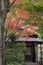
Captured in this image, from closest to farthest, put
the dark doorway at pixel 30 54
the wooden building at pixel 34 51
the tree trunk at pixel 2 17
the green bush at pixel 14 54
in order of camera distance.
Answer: the tree trunk at pixel 2 17, the green bush at pixel 14 54, the wooden building at pixel 34 51, the dark doorway at pixel 30 54

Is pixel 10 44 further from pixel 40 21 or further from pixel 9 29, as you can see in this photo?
pixel 40 21

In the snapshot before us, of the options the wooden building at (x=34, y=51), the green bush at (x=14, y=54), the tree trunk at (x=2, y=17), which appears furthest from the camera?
the wooden building at (x=34, y=51)

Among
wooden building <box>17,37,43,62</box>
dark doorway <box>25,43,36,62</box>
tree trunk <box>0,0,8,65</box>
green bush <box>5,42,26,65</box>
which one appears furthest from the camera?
dark doorway <box>25,43,36,62</box>

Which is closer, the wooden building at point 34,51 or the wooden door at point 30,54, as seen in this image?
the wooden building at point 34,51

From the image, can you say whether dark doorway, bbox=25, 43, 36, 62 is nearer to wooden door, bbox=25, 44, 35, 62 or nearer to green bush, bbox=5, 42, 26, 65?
wooden door, bbox=25, 44, 35, 62

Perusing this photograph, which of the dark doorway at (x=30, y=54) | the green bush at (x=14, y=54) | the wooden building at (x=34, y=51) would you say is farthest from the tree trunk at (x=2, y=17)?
the dark doorway at (x=30, y=54)

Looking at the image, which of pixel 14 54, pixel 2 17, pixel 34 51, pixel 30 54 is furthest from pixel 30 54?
pixel 2 17

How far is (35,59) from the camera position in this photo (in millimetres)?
24234

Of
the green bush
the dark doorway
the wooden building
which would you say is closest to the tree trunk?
the green bush

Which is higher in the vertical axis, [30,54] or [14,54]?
[30,54]

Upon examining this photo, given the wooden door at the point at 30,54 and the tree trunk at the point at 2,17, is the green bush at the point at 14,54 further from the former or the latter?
the wooden door at the point at 30,54

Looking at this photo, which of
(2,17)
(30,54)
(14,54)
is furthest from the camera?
(30,54)

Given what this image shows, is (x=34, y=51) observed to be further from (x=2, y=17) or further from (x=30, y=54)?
(x=2, y=17)

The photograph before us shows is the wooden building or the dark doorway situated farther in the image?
the dark doorway
